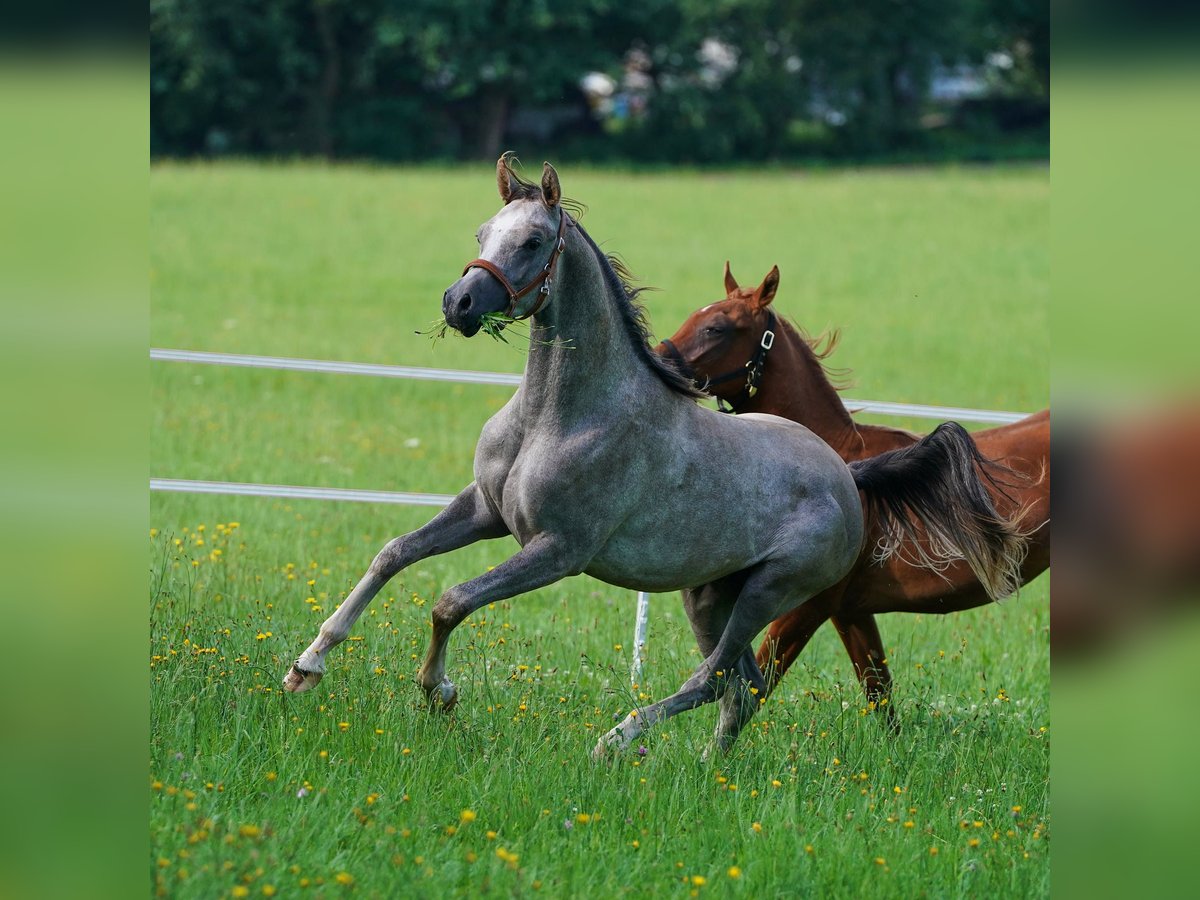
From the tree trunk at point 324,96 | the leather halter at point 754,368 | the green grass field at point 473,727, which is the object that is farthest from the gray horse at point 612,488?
the tree trunk at point 324,96

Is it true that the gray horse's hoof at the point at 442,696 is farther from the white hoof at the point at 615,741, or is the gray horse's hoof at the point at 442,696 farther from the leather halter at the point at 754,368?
the leather halter at the point at 754,368

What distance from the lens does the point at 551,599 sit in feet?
27.1

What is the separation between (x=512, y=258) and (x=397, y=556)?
1.18 metres

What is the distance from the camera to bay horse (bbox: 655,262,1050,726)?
613 centimetres

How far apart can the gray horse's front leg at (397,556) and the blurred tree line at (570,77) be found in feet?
109

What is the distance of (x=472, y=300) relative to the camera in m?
4.13

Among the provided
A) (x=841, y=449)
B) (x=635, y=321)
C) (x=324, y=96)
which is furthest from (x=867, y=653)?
(x=324, y=96)

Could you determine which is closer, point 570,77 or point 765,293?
point 765,293

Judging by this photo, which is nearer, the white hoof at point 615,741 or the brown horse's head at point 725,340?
the white hoof at point 615,741

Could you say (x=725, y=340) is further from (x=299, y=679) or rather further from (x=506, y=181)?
(x=299, y=679)

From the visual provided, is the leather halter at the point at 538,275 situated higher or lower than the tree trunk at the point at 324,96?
lower

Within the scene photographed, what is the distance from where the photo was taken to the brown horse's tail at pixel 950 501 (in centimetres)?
559
